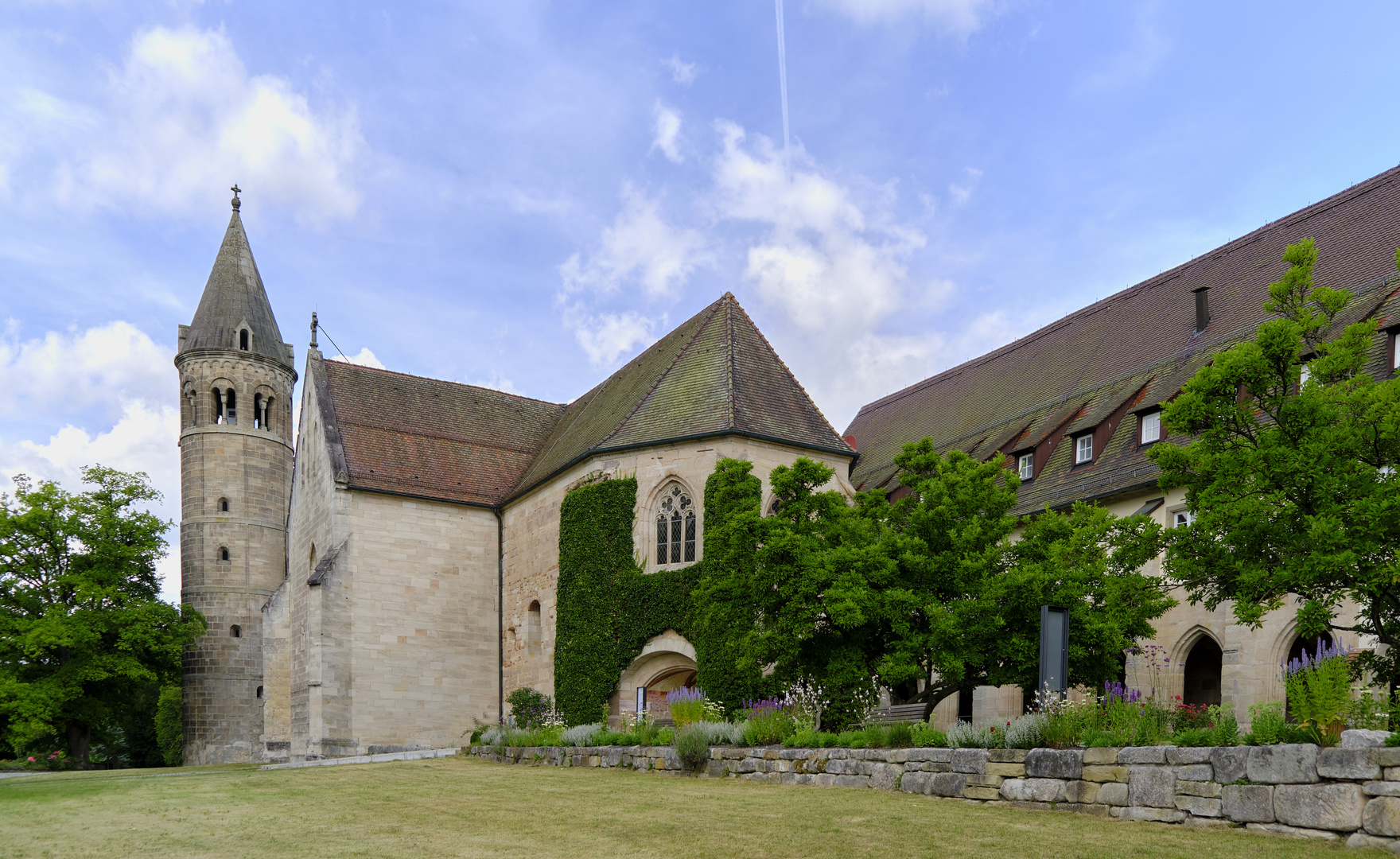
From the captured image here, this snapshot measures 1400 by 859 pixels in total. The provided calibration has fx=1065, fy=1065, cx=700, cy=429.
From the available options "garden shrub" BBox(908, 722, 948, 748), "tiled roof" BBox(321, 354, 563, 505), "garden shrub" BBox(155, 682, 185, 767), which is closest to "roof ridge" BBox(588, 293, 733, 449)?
"tiled roof" BBox(321, 354, 563, 505)

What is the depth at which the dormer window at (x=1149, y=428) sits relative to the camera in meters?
22.0

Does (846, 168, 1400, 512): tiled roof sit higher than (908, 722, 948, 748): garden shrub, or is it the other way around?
(846, 168, 1400, 512): tiled roof

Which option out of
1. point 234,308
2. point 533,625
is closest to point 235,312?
point 234,308

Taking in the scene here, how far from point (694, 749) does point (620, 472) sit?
10.1m

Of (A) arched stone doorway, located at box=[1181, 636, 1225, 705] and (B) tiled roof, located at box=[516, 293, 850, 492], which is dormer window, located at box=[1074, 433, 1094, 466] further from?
(B) tiled roof, located at box=[516, 293, 850, 492]

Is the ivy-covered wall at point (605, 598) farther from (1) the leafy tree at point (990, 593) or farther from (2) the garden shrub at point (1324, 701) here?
(2) the garden shrub at point (1324, 701)

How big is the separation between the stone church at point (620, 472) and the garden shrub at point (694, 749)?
7.03 m

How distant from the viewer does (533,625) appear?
1092 inches

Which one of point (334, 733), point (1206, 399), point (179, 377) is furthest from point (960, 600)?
point (179, 377)

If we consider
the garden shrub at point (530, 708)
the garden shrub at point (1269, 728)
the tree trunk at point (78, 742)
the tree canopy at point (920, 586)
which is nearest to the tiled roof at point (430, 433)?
the garden shrub at point (530, 708)

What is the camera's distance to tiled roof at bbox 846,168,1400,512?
21.8 meters

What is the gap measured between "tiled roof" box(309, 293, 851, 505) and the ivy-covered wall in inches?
53.6

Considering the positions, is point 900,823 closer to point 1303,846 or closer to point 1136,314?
point 1303,846

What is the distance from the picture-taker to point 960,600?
52.1 feet
